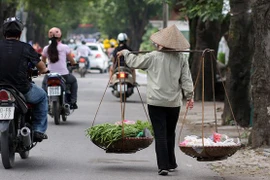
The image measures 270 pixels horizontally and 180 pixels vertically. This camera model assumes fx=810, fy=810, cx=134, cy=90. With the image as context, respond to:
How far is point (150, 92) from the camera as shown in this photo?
977 centimetres

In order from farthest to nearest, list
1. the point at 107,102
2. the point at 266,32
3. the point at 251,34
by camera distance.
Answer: the point at 107,102
the point at 251,34
the point at 266,32

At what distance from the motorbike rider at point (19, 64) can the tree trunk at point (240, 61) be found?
252 inches

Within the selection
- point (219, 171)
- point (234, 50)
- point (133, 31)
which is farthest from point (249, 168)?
point (133, 31)

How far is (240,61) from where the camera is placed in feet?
52.7

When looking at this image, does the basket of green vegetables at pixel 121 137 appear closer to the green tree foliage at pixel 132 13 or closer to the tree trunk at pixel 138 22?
the green tree foliage at pixel 132 13

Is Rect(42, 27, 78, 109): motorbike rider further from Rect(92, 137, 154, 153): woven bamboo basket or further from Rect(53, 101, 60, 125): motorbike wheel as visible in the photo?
Rect(92, 137, 154, 153): woven bamboo basket

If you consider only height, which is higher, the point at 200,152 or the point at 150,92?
the point at 150,92

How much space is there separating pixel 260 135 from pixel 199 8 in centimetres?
634

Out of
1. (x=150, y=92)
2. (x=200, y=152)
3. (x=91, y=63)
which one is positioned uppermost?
(x=150, y=92)

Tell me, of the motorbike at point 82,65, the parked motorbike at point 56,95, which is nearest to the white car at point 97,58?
the motorbike at point 82,65

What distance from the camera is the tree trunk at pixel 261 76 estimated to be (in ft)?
39.0

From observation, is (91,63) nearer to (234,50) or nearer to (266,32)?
(234,50)

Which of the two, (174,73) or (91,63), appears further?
(91,63)

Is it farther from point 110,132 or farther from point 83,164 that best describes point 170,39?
point 83,164
